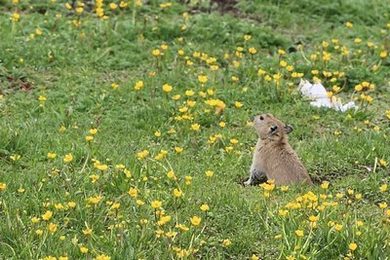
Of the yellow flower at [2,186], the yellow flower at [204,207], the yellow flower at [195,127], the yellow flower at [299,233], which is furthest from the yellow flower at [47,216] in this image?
the yellow flower at [195,127]

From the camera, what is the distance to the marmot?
23.4ft

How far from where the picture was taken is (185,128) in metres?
8.13

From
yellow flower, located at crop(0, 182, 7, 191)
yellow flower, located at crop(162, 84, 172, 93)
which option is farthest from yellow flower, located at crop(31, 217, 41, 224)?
yellow flower, located at crop(162, 84, 172, 93)

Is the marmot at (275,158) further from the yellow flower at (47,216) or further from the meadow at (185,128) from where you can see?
the yellow flower at (47,216)

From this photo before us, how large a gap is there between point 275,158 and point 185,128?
3.84 feet

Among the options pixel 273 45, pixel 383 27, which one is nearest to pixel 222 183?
pixel 273 45

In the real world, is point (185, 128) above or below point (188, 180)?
below

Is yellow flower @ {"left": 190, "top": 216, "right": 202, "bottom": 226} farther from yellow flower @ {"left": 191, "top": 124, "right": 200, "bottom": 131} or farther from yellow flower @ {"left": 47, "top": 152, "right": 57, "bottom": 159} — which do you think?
yellow flower @ {"left": 191, "top": 124, "right": 200, "bottom": 131}

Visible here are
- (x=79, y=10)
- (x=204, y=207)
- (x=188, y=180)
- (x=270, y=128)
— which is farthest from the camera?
(x=79, y=10)

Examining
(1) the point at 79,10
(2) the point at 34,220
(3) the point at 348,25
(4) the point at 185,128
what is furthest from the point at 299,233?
(3) the point at 348,25

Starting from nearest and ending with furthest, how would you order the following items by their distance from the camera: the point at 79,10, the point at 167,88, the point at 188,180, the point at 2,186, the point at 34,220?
the point at 34,220 → the point at 2,186 → the point at 188,180 → the point at 167,88 → the point at 79,10

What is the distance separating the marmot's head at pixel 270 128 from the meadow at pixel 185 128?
0.28m

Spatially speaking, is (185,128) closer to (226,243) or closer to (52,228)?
(226,243)

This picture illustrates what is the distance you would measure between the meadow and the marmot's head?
0.28m
